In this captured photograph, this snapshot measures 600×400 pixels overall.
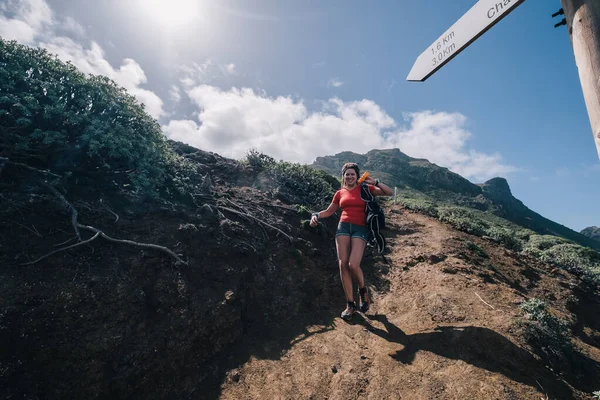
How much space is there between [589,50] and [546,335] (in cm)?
343

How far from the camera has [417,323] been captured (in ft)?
13.8

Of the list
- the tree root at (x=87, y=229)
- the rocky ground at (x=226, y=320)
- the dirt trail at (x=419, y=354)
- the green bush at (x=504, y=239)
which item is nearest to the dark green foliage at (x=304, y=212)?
the rocky ground at (x=226, y=320)

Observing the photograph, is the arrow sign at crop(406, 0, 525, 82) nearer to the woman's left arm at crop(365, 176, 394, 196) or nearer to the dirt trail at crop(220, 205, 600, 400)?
the woman's left arm at crop(365, 176, 394, 196)

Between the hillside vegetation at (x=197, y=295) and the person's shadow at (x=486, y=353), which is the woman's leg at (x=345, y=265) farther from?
the person's shadow at (x=486, y=353)

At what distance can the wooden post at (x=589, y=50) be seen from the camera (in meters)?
1.72

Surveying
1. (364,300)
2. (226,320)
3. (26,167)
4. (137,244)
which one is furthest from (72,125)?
(364,300)

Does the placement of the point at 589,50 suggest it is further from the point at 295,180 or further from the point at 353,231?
the point at 295,180

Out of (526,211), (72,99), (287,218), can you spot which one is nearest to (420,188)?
(526,211)

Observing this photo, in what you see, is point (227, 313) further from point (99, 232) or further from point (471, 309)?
point (471, 309)

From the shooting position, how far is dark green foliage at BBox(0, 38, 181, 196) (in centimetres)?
438

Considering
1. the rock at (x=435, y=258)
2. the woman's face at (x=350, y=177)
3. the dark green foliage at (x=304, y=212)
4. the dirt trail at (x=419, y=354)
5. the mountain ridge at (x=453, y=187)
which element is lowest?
Answer: the dirt trail at (x=419, y=354)

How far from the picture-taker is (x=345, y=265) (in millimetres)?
4281

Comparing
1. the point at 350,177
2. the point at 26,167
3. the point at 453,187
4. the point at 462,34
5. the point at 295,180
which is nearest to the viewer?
the point at 462,34

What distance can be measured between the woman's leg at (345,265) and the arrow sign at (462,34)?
241 cm
